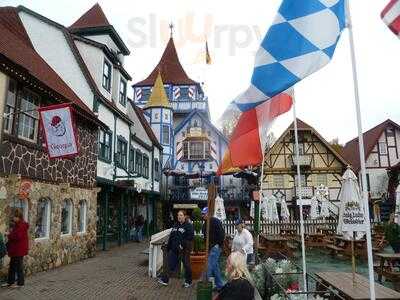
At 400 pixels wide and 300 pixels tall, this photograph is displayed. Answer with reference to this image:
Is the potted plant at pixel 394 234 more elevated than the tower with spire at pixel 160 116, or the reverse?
the tower with spire at pixel 160 116

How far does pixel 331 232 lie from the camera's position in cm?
2144

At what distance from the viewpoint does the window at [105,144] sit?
1817cm

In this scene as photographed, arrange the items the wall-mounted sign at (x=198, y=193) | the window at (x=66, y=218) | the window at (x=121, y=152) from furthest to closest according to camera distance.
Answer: the wall-mounted sign at (x=198, y=193) < the window at (x=121, y=152) < the window at (x=66, y=218)

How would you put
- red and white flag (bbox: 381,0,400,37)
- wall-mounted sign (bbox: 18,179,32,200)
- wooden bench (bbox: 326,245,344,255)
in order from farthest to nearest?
wooden bench (bbox: 326,245,344,255)
wall-mounted sign (bbox: 18,179,32,200)
red and white flag (bbox: 381,0,400,37)

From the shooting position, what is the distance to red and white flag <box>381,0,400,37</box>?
12.5 feet

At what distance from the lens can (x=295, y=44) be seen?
4.98 m

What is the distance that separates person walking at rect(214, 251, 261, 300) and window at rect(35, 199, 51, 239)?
946cm

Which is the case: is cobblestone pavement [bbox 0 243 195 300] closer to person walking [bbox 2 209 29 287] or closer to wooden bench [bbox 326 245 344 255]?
person walking [bbox 2 209 29 287]

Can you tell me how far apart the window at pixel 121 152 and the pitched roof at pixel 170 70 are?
91.8 feet

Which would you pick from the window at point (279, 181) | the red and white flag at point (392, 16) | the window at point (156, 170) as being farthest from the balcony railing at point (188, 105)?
the red and white flag at point (392, 16)

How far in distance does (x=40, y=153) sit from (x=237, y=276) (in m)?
9.54

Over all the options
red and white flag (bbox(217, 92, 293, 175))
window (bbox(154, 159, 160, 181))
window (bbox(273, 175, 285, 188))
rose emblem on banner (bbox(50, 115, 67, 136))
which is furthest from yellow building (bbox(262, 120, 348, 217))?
red and white flag (bbox(217, 92, 293, 175))

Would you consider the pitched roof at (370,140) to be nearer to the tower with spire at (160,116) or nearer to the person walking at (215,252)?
the tower with spire at (160,116)

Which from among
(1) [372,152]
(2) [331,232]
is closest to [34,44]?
(2) [331,232]
